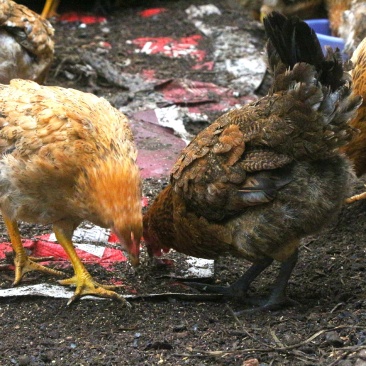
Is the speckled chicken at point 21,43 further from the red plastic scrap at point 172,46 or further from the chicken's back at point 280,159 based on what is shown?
the chicken's back at point 280,159

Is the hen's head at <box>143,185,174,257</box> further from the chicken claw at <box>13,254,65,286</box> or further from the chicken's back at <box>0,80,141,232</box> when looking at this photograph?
the chicken claw at <box>13,254,65,286</box>

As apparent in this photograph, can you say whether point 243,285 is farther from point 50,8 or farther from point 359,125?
point 50,8

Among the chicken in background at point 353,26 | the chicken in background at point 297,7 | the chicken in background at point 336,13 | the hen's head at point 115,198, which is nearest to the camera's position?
the hen's head at point 115,198

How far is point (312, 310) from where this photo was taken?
155 inches

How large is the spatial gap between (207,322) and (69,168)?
3.61ft

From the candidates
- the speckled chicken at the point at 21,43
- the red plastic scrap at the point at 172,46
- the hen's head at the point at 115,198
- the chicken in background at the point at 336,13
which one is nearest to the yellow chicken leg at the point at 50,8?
the red plastic scrap at the point at 172,46

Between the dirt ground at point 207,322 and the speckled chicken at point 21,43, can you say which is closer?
the dirt ground at point 207,322

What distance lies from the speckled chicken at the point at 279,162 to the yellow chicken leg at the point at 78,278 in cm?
65

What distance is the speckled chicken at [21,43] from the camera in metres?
6.18

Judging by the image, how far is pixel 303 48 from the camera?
3727mm

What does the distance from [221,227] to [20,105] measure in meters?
1.32

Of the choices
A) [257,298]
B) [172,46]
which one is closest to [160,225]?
[257,298]

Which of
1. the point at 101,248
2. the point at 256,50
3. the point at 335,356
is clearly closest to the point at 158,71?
the point at 256,50

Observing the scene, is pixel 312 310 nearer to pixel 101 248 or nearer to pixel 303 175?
pixel 303 175
